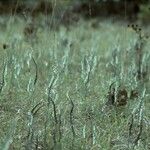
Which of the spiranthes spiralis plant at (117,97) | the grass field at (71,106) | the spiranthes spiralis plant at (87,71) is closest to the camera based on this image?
the grass field at (71,106)

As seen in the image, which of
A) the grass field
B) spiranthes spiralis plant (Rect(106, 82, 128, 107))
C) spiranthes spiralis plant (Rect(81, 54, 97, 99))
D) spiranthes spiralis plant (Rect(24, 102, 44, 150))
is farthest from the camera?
spiranthes spiralis plant (Rect(81, 54, 97, 99))

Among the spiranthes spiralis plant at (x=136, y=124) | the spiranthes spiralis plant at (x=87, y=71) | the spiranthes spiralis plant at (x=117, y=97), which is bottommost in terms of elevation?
the spiranthes spiralis plant at (x=136, y=124)

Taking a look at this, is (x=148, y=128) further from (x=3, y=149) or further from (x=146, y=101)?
(x=3, y=149)

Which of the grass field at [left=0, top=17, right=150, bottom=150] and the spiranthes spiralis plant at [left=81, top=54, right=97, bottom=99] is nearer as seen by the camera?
the grass field at [left=0, top=17, right=150, bottom=150]

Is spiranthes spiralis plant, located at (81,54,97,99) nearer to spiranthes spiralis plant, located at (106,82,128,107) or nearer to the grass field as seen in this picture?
the grass field

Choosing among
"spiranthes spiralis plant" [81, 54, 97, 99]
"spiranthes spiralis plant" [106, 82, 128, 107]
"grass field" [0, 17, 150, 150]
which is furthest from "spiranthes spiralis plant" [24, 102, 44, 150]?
"spiranthes spiralis plant" [81, 54, 97, 99]

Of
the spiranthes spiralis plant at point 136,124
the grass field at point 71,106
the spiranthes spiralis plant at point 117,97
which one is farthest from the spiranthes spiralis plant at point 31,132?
the spiranthes spiralis plant at point 117,97

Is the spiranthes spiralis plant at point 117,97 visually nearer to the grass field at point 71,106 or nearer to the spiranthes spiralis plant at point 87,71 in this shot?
the grass field at point 71,106

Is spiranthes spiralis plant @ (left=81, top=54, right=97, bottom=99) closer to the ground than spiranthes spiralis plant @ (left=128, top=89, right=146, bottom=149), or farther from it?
farther from it

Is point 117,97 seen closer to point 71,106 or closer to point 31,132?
point 71,106

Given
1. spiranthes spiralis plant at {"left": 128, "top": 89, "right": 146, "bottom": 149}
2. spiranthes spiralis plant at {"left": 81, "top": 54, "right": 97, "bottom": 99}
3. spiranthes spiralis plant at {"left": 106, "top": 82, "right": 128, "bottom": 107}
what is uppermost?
spiranthes spiralis plant at {"left": 81, "top": 54, "right": 97, "bottom": 99}

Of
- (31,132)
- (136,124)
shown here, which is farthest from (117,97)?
(31,132)

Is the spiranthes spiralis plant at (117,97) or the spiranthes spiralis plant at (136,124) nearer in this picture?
the spiranthes spiralis plant at (136,124)

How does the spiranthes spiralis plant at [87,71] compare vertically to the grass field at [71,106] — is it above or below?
above
